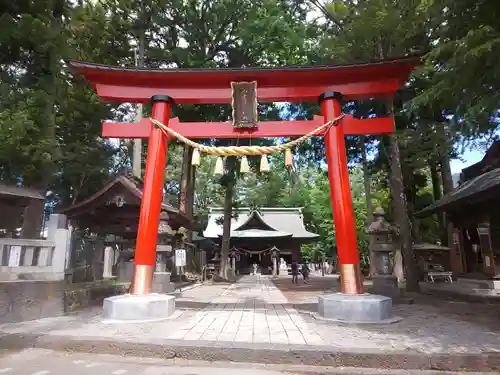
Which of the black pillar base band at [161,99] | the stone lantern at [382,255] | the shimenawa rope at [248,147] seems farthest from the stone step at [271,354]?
the black pillar base band at [161,99]

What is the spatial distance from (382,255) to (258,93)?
5794 millimetres

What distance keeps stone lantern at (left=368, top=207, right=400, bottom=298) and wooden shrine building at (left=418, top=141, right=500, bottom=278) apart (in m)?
3.46

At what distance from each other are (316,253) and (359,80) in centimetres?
3221

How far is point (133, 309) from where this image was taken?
7172 mm

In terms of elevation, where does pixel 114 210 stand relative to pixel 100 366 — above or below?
above

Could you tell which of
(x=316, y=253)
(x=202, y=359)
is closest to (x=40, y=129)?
(x=202, y=359)

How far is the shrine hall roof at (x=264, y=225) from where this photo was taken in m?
31.6

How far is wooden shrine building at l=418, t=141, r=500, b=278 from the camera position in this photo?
11914 millimetres

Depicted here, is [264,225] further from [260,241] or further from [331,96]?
[331,96]

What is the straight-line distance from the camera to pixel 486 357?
4.71m

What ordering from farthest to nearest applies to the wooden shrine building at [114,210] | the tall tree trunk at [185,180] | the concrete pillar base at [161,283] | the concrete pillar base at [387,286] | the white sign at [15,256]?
the tall tree trunk at [185,180]
the wooden shrine building at [114,210]
the concrete pillar base at [161,283]
the concrete pillar base at [387,286]
the white sign at [15,256]

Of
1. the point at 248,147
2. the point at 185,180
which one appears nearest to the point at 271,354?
the point at 248,147

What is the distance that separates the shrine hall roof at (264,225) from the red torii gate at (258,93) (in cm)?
1945

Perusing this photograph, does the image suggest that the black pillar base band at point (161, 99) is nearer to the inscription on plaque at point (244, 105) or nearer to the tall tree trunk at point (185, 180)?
the inscription on plaque at point (244, 105)
